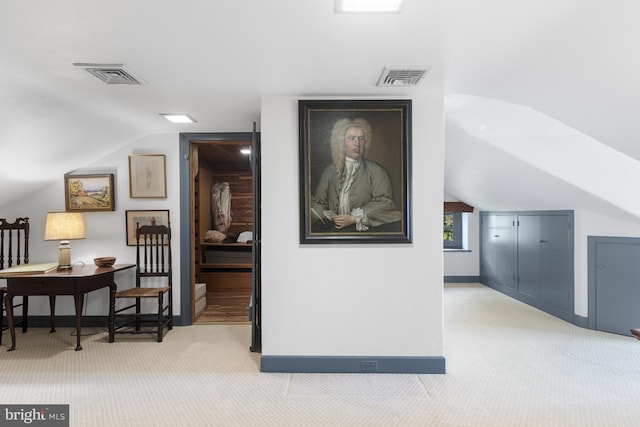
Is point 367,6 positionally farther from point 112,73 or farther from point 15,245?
point 15,245

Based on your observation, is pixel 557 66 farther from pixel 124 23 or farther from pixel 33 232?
pixel 33 232

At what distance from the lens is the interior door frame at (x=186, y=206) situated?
404 cm

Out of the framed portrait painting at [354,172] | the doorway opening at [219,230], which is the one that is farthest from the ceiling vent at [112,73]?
the framed portrait painting at [354,172]

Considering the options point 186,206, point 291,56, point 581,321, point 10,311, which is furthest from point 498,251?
point 10,311

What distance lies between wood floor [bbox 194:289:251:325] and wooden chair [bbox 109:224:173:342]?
0.48 metres

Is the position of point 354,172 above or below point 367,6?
below

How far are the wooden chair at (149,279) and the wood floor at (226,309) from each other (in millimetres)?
481

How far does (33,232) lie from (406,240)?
4073 mm

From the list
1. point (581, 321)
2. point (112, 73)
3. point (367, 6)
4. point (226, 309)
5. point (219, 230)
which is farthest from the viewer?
point (219, 230)

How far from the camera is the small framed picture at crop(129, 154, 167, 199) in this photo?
4020 millimetres

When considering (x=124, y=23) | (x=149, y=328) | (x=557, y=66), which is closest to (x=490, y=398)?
(x=557, y=66)

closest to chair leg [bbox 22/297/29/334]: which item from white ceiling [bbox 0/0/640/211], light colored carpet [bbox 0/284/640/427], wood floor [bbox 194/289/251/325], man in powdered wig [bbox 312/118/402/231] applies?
light colored carpet [bbox 0/284/640/427]

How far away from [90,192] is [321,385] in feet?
10.8

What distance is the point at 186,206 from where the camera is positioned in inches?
160
